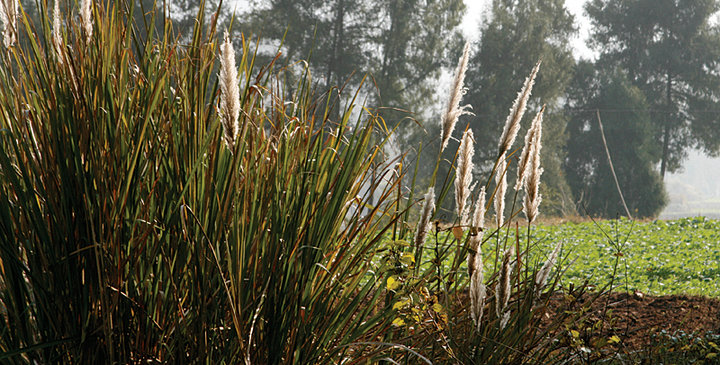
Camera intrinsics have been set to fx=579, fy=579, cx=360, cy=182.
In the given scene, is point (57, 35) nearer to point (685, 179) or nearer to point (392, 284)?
point (392, 284)

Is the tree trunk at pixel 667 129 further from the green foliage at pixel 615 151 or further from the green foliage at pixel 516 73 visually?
the green foliage at pixel 516 73

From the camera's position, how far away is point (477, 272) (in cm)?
165

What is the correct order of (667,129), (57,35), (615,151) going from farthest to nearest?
(667,129) → (615,151) → (57,35)

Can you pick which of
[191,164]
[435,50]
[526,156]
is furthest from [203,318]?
[435,50]

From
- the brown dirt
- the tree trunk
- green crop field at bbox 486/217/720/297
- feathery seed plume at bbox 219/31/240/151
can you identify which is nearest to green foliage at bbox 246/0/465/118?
the tree trunk

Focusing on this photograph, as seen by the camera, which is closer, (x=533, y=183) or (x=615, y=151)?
(x=533, y=183)

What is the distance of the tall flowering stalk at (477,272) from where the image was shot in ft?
5.29

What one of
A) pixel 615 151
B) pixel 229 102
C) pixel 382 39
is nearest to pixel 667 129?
pixel 615 151

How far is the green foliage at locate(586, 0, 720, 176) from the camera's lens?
99.5 feet

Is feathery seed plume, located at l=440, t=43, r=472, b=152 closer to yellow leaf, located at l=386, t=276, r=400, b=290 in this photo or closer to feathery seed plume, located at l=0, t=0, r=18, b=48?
yellow leaf, located at l=386, t=276, r=400, b=290

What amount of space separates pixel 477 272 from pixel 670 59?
3368 centimetres

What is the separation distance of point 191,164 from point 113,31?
1.42 feet

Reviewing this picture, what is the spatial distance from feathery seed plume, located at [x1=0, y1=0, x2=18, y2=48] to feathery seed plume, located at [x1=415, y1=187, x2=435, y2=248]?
1.21 m

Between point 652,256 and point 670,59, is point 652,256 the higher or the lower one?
the lower one
